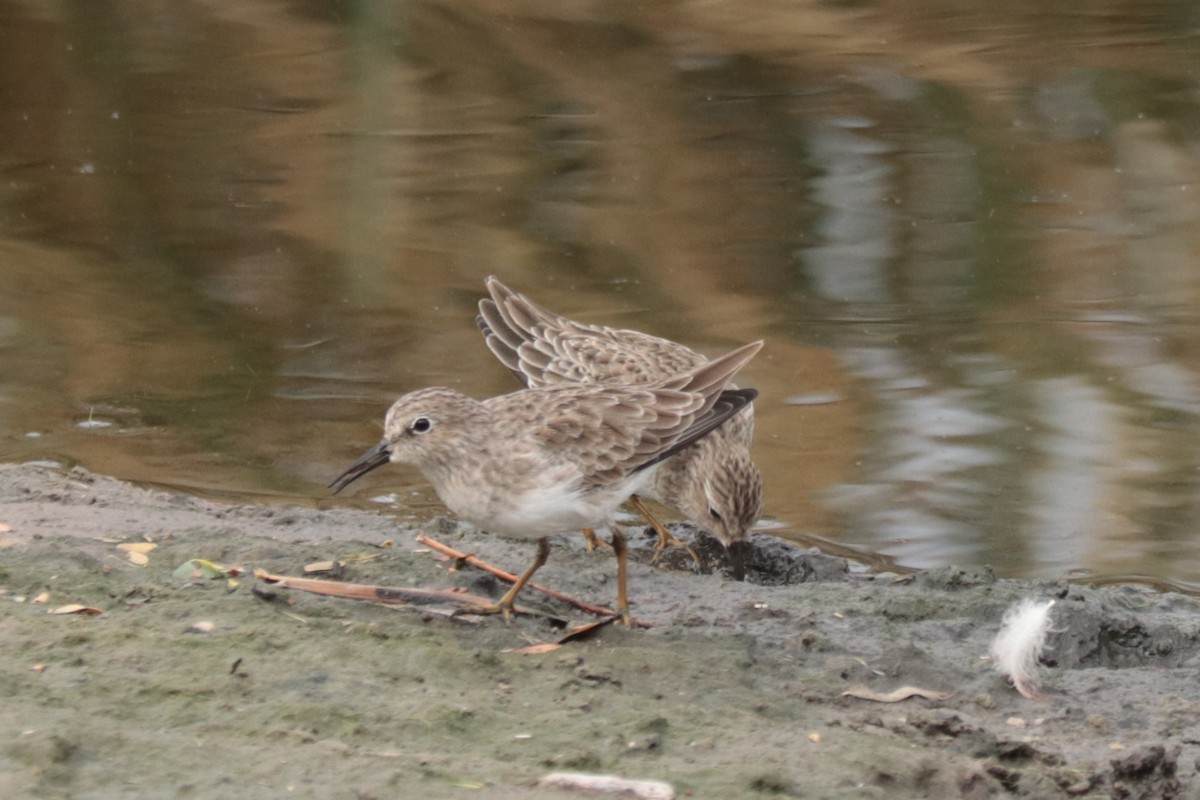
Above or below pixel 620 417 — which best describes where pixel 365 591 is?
below

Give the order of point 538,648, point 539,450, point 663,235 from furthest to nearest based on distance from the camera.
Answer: point 663,235 < point 539,450 < point 538,648

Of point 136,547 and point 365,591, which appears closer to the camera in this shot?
point 365,591

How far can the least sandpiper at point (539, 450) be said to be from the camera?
5691mm

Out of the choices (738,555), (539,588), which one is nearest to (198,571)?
(539,588)

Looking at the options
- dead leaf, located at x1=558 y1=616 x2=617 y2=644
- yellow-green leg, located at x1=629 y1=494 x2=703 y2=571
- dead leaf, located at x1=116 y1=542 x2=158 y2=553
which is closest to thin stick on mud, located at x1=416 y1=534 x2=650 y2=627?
dead leaf, located at x1=558 y1=616 x2=617 y2=644

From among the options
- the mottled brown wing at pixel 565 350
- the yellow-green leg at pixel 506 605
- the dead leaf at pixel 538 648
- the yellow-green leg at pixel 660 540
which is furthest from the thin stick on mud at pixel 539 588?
the mottled brown wing at pixel 565 350

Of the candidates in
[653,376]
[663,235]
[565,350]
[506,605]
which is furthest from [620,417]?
[663,235]

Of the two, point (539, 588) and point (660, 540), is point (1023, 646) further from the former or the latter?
point (660, 540)

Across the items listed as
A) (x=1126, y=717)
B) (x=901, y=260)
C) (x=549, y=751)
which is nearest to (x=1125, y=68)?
(x=901, y=260)

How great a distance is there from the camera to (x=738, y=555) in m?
7.51

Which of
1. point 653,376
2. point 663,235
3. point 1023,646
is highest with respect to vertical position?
point 653,376

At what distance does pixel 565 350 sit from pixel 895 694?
10.4 feet

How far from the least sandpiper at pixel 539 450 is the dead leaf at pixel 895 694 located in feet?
3.22

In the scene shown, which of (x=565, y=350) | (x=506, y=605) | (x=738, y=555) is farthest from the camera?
(x=565, y=350)
